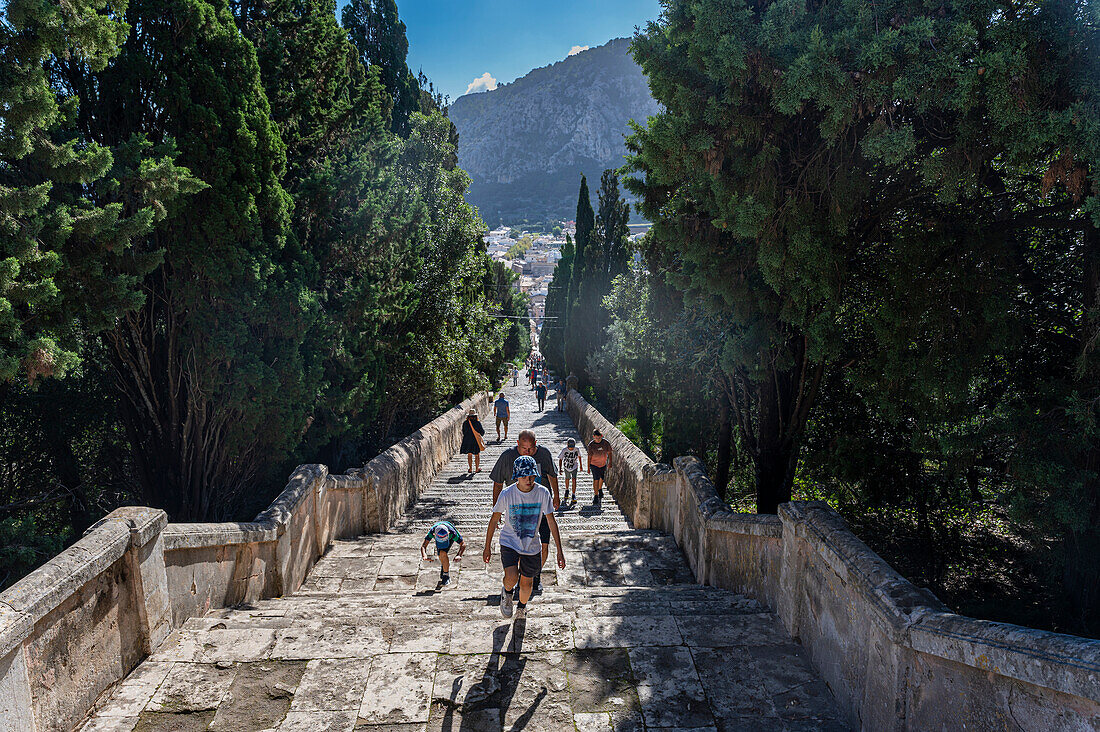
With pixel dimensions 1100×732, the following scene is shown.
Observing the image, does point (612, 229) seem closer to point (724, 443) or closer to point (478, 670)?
point (724, 443)

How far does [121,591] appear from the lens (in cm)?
408

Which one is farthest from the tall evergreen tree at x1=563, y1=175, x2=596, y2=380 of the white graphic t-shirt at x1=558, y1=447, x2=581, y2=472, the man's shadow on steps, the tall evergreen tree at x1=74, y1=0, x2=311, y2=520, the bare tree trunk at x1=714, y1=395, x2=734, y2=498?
the man's shadow on steps

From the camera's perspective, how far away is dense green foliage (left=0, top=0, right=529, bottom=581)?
517cm

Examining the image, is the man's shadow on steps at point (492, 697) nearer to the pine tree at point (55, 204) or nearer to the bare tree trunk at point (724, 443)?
the pine tree at point (55, 204)

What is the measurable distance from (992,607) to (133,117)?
987 centimetres

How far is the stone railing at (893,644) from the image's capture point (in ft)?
8.03

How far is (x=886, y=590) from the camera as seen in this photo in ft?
11.2

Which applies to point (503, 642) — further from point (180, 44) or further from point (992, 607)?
point (180, 44)

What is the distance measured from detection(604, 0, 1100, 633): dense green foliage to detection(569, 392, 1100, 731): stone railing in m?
1.82

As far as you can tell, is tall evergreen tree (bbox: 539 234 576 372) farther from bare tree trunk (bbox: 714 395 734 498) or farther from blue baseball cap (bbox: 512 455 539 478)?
blue baseball cap (bbox: 512 455 539 478)

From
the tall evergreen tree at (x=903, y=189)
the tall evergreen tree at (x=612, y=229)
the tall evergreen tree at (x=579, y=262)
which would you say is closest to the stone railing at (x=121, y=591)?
the tall evergreen tree at (x=903, y=189)

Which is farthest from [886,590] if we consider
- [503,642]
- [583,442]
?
[583,442]

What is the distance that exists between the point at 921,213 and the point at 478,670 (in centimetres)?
534

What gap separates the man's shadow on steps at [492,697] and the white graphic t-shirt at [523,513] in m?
0.74
